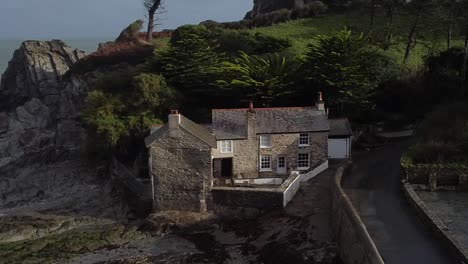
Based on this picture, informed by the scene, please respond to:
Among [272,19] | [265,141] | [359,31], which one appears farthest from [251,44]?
[265,141]

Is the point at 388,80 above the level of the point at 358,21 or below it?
below

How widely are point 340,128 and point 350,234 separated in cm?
1176

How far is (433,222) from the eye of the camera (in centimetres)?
2000

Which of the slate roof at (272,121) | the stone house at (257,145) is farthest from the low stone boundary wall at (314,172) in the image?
the slate roof at (272,121)

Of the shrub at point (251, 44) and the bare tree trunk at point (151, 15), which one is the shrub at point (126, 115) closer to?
the shrub at point (251, 44)

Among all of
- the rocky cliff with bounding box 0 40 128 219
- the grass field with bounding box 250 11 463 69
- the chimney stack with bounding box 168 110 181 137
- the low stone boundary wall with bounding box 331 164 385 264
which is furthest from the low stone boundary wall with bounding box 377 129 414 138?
the rocky cliff with bounding box 0 40 128 219

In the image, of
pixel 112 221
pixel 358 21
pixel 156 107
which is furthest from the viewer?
pixel 358 21

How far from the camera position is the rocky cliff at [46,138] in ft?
112

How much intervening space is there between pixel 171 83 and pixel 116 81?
445cm

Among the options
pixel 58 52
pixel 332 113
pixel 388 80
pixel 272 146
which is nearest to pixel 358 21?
pixel 388 80

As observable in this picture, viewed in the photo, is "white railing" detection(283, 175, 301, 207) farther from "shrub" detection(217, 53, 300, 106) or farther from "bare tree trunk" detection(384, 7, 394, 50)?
"bare tree trunk" detection(384, 7, 394, 50)

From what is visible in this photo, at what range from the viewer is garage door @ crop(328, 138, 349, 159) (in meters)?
31.1

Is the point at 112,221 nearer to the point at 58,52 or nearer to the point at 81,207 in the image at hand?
the point at 81,207

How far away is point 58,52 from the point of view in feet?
189
